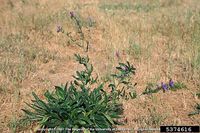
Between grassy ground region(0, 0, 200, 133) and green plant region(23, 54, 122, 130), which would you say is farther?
grassy ground region(0, 0, 200, 133)

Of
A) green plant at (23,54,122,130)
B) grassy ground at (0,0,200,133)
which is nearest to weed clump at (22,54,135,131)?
green plant at (23,54,122,130)

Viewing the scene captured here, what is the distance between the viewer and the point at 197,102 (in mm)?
5102

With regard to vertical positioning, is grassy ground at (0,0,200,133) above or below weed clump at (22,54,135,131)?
above

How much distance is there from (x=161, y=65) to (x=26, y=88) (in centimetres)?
258

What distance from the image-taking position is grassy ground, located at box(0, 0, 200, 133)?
499cm

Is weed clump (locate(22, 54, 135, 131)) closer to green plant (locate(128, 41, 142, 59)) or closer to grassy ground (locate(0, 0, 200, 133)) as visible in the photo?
grassy ground (locate(0, 0, 200, 133))

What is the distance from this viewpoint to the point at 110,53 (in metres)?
7.23

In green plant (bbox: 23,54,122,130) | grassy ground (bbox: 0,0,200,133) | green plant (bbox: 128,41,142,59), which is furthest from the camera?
green plant (bbox: 128,41,142,59)

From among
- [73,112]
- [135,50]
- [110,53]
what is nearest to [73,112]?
[73,112]

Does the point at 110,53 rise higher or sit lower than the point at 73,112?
higher

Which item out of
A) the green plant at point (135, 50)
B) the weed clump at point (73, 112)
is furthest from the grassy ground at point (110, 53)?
the weed clump at point (73, 112)

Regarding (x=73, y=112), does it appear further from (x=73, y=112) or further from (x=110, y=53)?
(x=110, y=53)

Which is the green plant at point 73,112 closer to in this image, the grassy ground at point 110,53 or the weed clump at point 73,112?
the weed clump at point 73,112

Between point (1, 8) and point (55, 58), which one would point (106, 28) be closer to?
point (55, 58)
